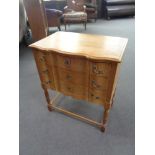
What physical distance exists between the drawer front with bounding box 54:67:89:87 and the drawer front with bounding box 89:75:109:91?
0.15 ft

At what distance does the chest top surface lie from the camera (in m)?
1.06

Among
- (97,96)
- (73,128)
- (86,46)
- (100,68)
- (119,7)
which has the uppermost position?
(119,7)

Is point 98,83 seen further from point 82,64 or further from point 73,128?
point 73,128

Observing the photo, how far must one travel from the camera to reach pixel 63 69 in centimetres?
124

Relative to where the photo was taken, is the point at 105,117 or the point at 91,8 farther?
the point at 91,8

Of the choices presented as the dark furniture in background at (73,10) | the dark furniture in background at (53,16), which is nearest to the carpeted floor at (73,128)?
the dark furniture in background at (53,16)

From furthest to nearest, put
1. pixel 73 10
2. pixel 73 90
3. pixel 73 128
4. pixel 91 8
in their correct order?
1. pixel 91 8
2. pixel 73 10
3. pixel 73 128
4. pixel 73 90

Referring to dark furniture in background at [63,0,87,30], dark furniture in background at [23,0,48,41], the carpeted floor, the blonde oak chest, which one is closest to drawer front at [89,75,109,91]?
the blonde oak chest

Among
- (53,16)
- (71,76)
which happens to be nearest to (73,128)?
(71,76)

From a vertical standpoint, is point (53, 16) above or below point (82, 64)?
above

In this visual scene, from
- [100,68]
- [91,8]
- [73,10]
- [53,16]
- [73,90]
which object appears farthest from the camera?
[91,8]

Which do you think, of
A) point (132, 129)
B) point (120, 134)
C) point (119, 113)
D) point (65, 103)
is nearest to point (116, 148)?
point (120, 134)

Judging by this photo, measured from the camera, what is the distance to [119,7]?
5227 mm

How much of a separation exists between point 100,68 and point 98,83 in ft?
0.48
